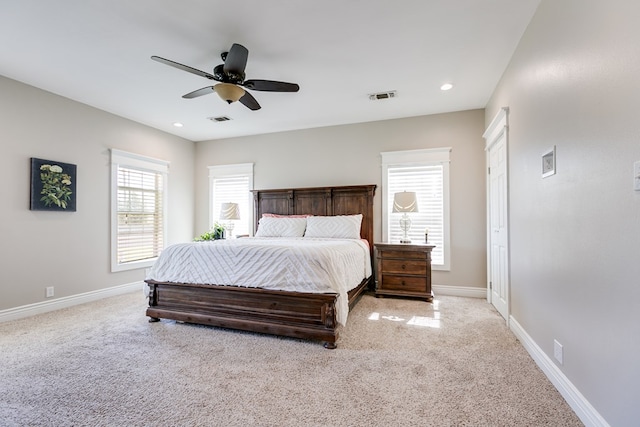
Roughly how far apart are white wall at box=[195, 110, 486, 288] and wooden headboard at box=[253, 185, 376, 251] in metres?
0.18

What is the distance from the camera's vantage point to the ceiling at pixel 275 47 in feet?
7.45

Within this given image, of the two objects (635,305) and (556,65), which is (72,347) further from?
(556,65)

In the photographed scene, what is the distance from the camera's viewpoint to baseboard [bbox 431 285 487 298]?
421 cm

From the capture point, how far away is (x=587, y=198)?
5.16ft

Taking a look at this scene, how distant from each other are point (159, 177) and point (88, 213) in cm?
137

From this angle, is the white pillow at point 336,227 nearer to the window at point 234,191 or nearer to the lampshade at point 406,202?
the lampshade at point 406,202

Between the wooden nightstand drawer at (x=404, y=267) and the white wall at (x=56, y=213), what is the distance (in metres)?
4.00

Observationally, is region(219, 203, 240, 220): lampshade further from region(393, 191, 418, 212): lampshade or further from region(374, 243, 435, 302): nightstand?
region(393, 191, 418, 212): lampshade

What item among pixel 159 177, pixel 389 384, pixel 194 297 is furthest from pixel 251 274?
pixel 159 177

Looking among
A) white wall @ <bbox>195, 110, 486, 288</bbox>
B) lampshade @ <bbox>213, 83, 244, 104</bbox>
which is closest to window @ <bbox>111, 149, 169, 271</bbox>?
white wall @ <bbox>195, 110, 486, 288</bbox>

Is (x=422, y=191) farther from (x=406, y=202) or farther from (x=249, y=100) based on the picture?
(x=249, y=100)

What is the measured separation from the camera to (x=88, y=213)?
4086 millimetres

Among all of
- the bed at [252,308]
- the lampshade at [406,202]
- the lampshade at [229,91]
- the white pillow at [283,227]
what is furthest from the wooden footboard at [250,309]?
the lampshade at [406,202]

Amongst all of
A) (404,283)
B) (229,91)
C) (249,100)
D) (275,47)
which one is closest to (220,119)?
(249,100)
